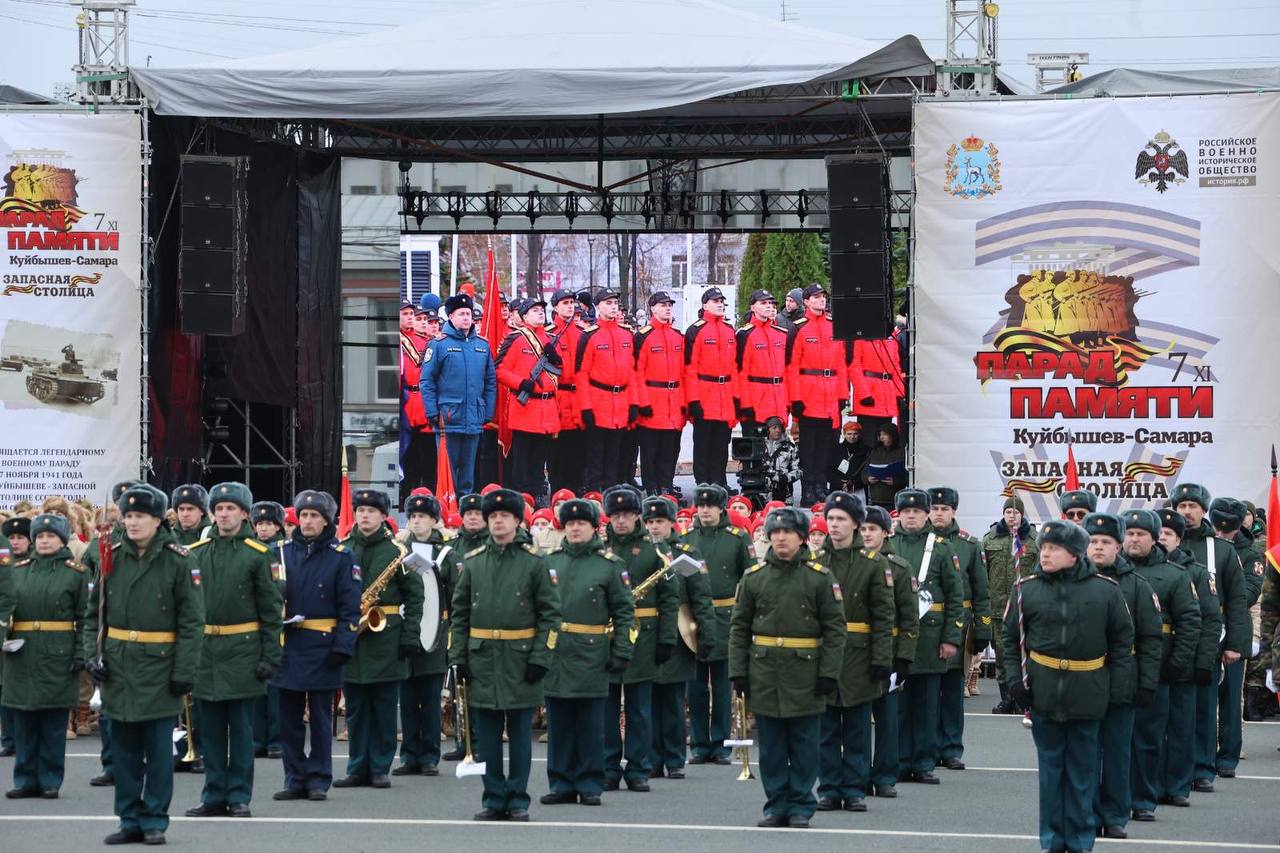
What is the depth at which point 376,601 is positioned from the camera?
485 inches

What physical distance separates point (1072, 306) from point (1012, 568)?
3423mm

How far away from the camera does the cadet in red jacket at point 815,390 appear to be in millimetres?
22062

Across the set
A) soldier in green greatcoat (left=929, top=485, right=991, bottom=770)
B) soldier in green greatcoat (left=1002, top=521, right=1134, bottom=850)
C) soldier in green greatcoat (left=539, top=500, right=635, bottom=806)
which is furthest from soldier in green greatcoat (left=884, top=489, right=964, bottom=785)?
soldier in green greatcoat (left=1002, top=521, right=1134, bottom=850)

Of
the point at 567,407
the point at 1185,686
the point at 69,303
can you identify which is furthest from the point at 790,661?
the point at 567,407

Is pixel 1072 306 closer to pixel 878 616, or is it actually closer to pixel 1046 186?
pixel 1046 186

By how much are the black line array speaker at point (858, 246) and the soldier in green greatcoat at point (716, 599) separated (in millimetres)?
6350

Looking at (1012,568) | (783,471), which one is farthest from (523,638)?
(783,471)

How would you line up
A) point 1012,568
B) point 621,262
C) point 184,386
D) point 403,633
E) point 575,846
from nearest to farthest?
1. point 575,846
2. point 403,633
3. point 1012,568
4. point 184,386
5. point 621,262

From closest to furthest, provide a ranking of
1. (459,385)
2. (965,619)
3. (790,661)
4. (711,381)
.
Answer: (790,661), (965,619), (459,385), (711,381)

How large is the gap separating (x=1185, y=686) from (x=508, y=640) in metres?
3.76

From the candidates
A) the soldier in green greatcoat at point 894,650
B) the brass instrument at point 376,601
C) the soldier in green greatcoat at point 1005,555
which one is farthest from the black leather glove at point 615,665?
the soldier in green greatcoat at point 1005,555

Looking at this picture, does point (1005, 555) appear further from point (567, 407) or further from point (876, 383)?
point (567, 407)

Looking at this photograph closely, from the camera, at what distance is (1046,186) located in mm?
18750

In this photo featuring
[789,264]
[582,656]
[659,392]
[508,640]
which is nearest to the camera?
[508,640]
